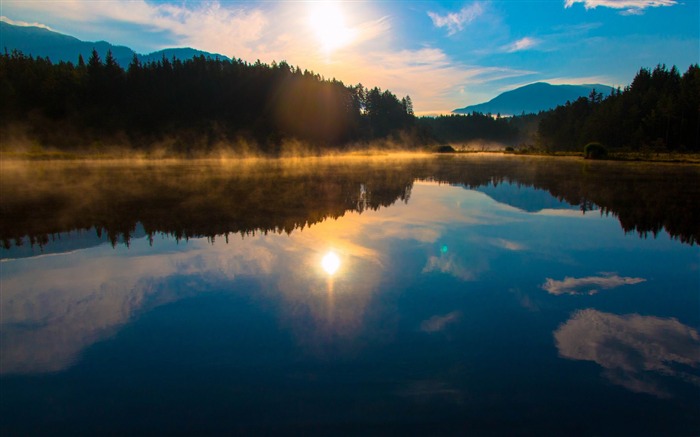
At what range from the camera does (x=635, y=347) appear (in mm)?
4930

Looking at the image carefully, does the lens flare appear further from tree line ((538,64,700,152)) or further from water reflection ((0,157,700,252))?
tree line ((538,64,700,152))

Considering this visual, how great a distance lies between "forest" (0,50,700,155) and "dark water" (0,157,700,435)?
3180 inches

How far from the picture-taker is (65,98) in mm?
97062

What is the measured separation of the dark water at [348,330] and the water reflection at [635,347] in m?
Answer: 0.03

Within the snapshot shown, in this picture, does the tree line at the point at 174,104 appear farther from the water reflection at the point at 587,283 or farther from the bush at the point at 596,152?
the water reflection at the point at 587,283

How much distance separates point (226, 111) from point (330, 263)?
359 ft

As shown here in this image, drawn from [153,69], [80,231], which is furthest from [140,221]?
[153,69]

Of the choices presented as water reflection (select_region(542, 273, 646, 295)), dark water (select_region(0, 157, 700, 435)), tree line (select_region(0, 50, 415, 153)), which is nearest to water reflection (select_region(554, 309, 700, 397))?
dark water (select_region(0, 157, 700, 435))

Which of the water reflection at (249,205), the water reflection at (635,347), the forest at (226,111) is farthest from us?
the forest at (226,111)

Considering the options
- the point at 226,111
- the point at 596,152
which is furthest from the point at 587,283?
the point at 226,111

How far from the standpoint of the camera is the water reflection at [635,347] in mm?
4297

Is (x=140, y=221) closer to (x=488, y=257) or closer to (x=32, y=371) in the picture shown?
(x=32, y=371)

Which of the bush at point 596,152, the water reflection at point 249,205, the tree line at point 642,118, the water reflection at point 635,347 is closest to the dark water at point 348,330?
the water reflection at point 635,347

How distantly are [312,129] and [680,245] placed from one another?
10713 cm
